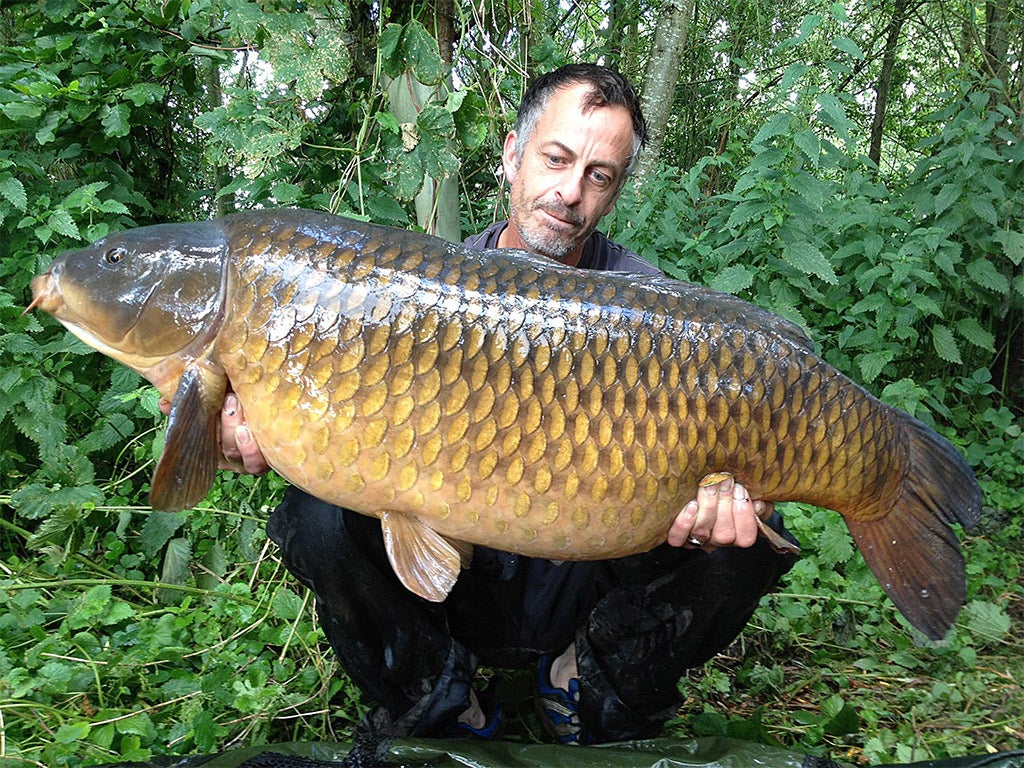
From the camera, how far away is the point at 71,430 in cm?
229

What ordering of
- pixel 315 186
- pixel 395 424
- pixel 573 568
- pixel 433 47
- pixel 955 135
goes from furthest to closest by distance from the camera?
pixel 955 135
pixel 315 186
pixel 433 47
pixel 573 568
pixel 395 424

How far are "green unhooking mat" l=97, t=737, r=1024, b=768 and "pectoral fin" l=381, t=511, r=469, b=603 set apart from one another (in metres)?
0.28

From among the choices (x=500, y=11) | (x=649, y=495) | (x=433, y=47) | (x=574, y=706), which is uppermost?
(x=500, y=11)

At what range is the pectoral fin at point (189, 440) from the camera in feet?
3.77

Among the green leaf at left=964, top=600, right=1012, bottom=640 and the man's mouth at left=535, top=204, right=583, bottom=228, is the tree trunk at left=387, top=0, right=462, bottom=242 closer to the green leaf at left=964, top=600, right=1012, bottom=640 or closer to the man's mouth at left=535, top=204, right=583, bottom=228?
the man's mouth at left=535, top=204, right=583, bottom=228

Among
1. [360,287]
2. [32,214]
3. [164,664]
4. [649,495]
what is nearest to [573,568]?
[649,495]

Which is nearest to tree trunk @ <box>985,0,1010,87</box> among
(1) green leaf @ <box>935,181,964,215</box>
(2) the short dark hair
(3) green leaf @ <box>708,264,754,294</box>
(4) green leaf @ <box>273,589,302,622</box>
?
(1) green leaf @ <box>935,181,964,215</box>

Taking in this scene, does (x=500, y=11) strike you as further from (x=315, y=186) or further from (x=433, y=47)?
(x=315, y=186)

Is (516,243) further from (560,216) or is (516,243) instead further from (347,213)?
(347,213)

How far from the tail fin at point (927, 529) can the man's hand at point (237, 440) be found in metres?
0.95

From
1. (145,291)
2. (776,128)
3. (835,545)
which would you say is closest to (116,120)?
(145,291)

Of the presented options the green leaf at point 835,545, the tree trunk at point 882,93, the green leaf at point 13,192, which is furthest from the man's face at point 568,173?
the tree trunk at point 882,93

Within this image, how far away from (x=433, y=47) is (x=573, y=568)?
4.21ft

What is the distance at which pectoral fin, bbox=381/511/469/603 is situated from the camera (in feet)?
3.82
